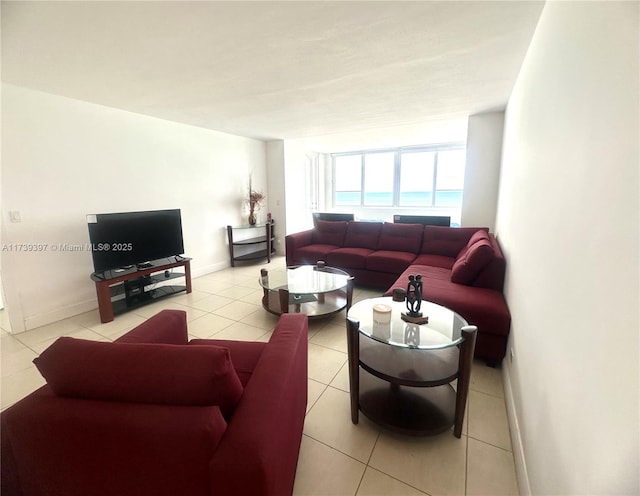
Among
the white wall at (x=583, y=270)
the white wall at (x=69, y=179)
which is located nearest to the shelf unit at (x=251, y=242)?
the white wall at (x=69, y=179)

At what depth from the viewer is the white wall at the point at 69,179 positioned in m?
2.68

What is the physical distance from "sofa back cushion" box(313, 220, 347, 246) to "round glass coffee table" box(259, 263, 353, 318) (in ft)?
3.34

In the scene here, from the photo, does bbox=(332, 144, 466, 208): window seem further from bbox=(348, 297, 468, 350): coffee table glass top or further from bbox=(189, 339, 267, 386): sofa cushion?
bbox=(189, 339, 267, 386): sofa cushion

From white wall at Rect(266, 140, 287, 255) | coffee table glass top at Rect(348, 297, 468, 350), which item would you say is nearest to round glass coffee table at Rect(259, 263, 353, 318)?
coffee table glass top at Rect(348, 297, 468, 350)

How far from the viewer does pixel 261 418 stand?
2.88ft

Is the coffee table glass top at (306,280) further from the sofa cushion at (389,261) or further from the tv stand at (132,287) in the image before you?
the tv stand at (132,287)

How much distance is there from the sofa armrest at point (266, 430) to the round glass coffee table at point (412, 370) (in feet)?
1.55

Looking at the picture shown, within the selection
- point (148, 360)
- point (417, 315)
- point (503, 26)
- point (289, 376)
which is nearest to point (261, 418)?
point (289, 376)

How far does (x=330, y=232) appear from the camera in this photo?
15.0 feet

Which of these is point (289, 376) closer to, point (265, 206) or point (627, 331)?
point (627, 331)

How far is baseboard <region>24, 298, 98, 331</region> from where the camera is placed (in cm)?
285

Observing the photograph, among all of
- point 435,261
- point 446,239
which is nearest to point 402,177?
point 446,239

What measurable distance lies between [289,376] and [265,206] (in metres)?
5.03

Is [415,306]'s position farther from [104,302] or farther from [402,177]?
[402,177]
